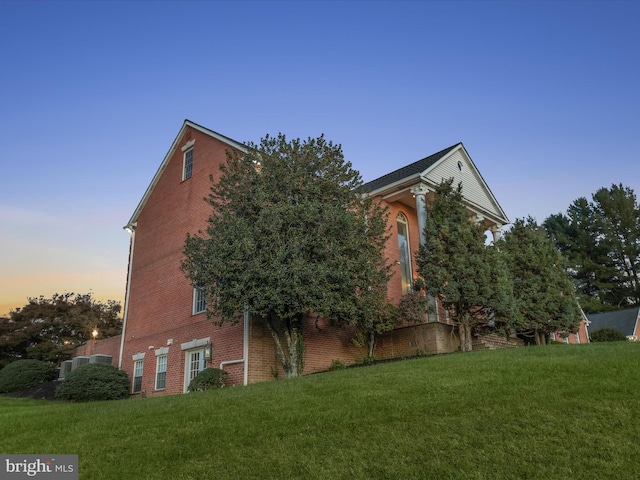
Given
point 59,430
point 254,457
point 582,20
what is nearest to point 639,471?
point 254,457

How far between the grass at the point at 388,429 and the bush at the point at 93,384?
735cm

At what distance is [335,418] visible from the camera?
23.1 ft

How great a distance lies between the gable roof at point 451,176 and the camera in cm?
1919

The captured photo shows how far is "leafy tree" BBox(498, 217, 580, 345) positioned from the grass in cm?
904

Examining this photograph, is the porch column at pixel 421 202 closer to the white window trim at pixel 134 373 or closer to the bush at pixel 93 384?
the white window trim at pixel 134 373

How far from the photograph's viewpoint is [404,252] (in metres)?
20.6

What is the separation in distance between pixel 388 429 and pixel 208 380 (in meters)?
9.45

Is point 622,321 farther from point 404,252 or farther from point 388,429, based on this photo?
point 388,429

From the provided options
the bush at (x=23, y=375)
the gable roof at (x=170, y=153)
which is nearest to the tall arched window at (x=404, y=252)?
the gable roof at (x=170, y=153)

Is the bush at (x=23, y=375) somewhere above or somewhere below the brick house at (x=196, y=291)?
below

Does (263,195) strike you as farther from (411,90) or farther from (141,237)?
(141,237)

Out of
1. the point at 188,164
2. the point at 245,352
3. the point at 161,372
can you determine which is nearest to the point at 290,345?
the point at 245,352

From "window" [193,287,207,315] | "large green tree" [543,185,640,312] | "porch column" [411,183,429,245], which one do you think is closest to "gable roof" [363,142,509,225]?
"porch column" [411,183,429,245]

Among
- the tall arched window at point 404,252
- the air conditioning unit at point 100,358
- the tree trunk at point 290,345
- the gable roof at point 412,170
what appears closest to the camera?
the tree trunk at point 290,345
